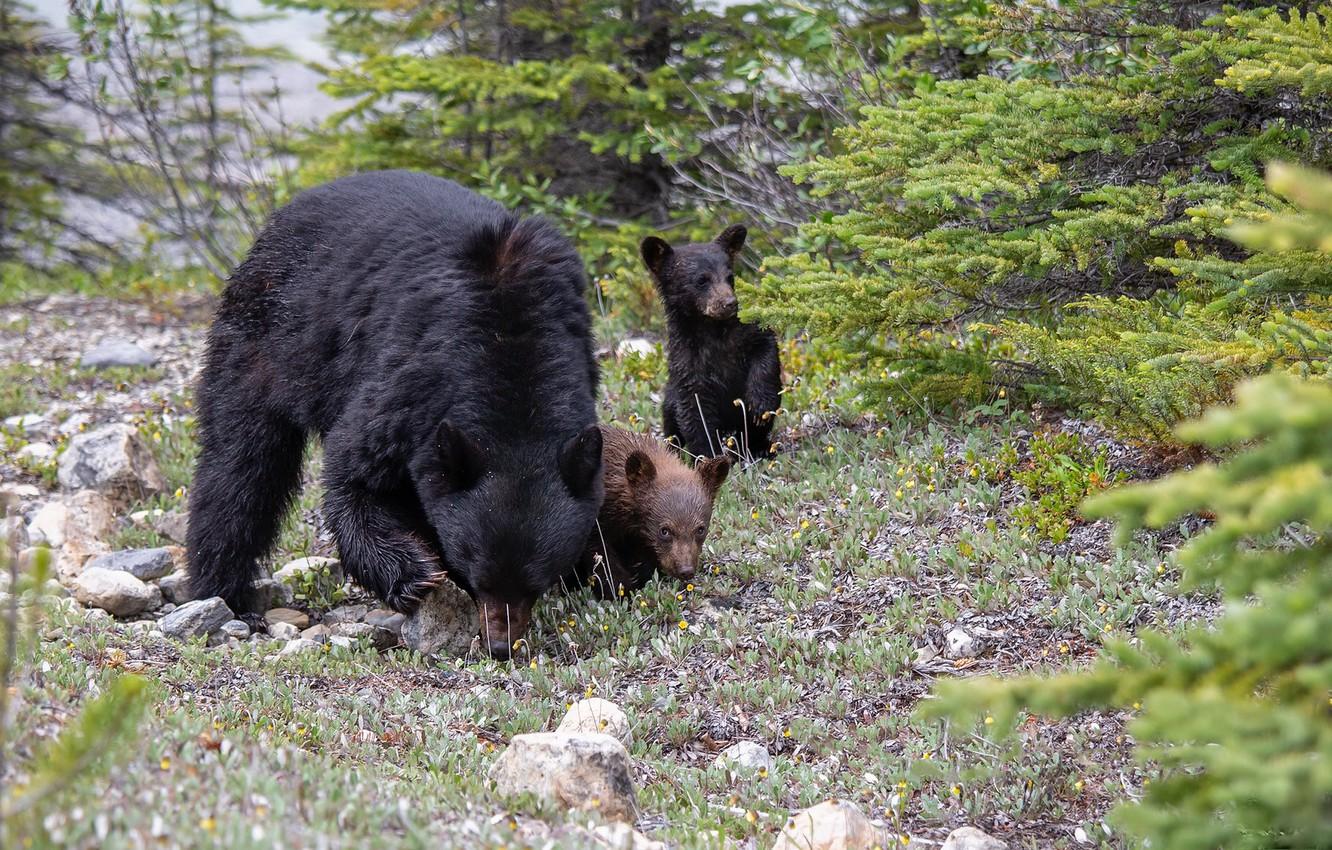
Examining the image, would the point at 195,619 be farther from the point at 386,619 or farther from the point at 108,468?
the point at 108,468

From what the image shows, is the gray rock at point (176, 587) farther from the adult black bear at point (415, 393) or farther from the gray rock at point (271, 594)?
the gray rock at point (271, 594)

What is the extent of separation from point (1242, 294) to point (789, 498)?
2.57m

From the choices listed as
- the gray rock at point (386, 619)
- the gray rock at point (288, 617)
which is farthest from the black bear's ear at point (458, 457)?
the gray rock at point (288, 617)

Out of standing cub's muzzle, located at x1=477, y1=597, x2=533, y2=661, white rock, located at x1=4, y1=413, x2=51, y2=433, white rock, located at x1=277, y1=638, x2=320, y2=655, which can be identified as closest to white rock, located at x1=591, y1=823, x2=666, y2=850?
standing cub's muzzle, located at x1=477, y1=597, x2=533, y2=661

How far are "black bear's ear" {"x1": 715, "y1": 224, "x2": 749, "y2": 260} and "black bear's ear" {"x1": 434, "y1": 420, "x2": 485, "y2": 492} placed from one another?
3.13m

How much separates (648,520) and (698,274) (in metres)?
1.91

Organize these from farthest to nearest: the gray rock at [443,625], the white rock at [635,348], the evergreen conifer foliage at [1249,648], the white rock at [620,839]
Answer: the white rock at [635,348] → the gray rock at [443,625] → the white rock at [620,839] → the evergreen conifer foliage at [1249,648]

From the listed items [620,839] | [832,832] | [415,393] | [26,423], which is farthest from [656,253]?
[26,423]

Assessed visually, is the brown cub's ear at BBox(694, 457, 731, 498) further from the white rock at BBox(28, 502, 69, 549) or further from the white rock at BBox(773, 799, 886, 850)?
the white rock at BBox(28, 502, 69, 549)

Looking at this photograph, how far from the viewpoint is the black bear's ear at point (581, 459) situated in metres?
5.14

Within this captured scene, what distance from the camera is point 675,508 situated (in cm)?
619

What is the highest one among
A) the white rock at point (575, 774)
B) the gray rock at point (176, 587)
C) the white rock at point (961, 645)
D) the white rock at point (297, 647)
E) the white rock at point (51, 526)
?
the white rock at point (575, 774)

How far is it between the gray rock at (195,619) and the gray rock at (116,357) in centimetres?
524

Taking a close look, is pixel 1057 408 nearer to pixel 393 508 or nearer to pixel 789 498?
pixel 789 498
